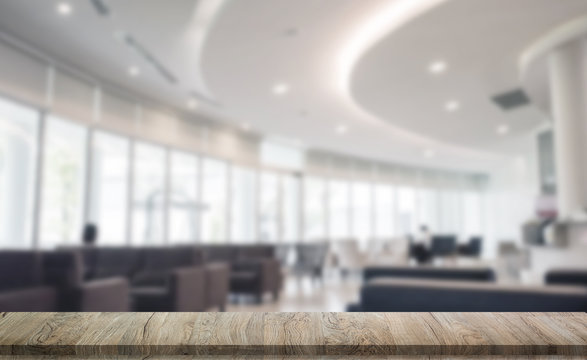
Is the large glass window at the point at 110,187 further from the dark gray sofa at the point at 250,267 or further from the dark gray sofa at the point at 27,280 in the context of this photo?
the dark gray sofa at the point at 27,280

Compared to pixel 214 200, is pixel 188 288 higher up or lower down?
lower down

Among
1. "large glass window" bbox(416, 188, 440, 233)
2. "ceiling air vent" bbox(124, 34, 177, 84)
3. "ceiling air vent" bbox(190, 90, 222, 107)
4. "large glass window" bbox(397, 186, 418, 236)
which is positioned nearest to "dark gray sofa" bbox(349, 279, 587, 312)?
"ceiling air vent" bbox(124, 34, 177, 84)

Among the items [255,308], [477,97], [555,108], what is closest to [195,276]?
[255,308]

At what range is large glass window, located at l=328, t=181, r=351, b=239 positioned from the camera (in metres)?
14.1

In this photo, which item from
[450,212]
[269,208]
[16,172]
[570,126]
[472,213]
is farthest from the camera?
[472,213]

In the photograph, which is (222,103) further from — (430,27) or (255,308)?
(430,27)

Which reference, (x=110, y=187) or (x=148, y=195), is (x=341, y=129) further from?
(x=110, y=187)

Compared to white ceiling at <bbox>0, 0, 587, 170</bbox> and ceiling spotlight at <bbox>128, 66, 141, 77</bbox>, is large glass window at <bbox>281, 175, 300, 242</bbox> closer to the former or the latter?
white ceiling at <bbox>0, 0, 587, 170</bbox>

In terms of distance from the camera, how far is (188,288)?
5039 millimetres

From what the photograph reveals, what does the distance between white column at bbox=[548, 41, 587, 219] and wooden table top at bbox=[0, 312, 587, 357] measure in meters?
5.12

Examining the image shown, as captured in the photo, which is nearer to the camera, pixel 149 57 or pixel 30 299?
pixel 30 299

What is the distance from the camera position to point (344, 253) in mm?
10344

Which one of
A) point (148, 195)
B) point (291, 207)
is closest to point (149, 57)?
point (148, 195)

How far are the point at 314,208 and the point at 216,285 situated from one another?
7956 mm
